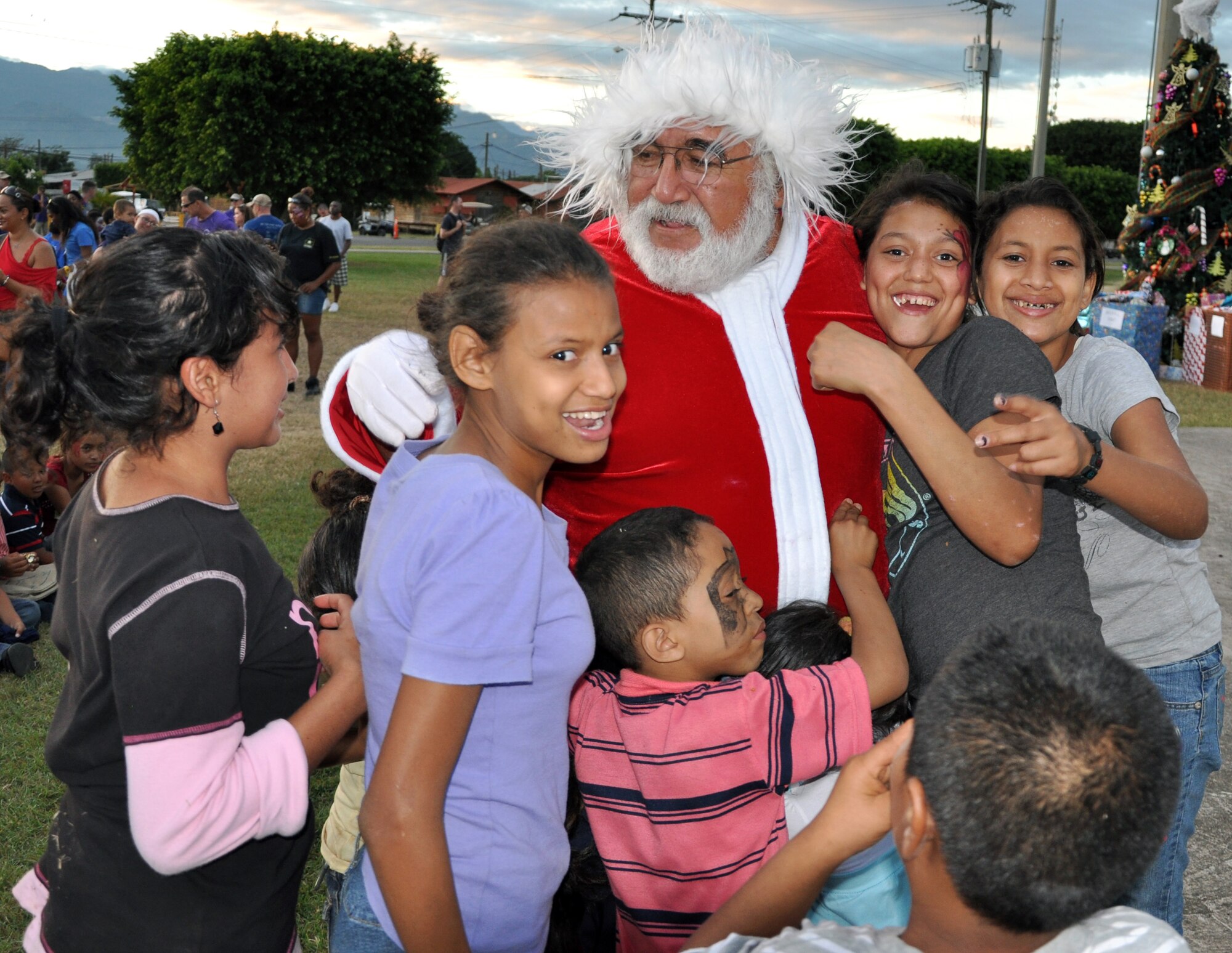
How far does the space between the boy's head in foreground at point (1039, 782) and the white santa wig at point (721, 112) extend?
1.59 m

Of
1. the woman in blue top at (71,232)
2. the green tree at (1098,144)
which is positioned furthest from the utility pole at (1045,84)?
the green tree at (1098,144)

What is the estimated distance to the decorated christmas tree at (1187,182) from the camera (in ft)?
35.8

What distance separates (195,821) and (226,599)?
1.00ft

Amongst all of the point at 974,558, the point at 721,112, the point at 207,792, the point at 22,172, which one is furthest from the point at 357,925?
the point at 22,172

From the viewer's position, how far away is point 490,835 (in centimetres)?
150

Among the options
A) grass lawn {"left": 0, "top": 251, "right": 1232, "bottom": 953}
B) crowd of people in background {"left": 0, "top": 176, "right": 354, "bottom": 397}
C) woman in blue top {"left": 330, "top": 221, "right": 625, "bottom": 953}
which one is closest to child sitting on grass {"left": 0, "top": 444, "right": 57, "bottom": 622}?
grass lawn {"left": 0, "top": 251, "right": 1232, "bottom": 953}

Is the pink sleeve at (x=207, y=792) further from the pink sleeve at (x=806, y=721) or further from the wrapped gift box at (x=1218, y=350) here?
the wrapped gift box at (x=1218, y=350)

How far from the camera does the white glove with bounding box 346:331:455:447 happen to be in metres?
2.16

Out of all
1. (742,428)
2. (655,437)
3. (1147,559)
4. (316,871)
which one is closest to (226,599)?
(655,437)

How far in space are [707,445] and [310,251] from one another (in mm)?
10520

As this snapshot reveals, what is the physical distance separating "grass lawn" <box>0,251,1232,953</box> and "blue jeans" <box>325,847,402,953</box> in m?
0.97

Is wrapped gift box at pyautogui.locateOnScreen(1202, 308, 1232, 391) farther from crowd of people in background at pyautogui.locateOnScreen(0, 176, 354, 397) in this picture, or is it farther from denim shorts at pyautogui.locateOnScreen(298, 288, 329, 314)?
denim shorts at pyautogui.locateOnScreen(298, 288, 329, 314)

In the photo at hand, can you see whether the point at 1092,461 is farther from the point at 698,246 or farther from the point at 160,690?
the point at 160,690

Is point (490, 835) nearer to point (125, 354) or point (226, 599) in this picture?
point (226, 599)
